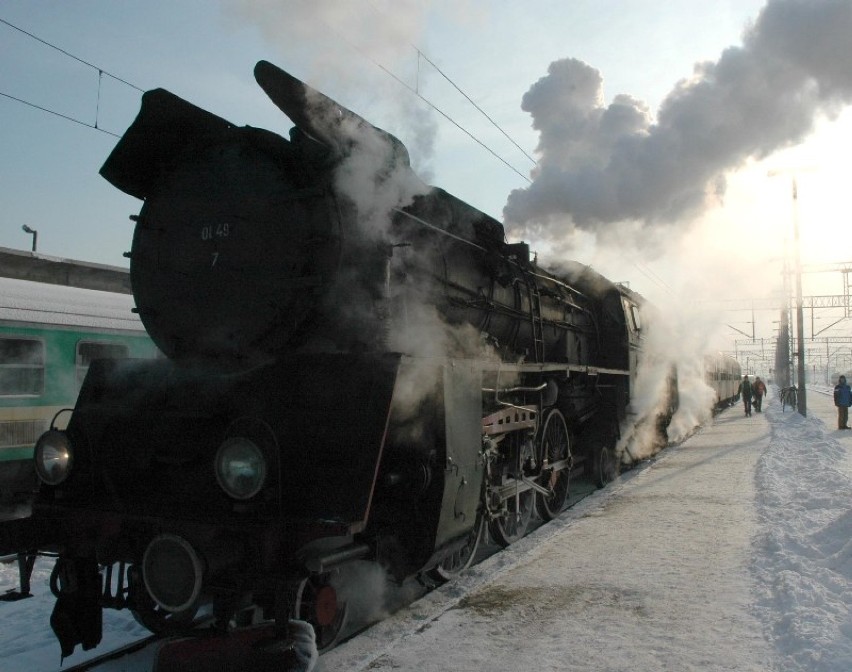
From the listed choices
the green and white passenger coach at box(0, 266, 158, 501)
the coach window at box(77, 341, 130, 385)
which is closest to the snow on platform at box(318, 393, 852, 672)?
the green and white passenger coach at box(0, 266, 158, 501)

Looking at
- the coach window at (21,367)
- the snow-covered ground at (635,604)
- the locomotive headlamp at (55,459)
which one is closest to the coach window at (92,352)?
the coach window at (21,367)

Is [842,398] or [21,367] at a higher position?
[21,367]

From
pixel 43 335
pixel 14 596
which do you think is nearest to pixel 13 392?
pixel 43 335

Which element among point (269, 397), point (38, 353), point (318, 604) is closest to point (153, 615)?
point (318, 604)

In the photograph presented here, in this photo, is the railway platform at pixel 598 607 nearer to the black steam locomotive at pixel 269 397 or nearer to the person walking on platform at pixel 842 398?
the black steam locomotive at pixel 269 397

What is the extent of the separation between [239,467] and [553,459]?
14.5 feet

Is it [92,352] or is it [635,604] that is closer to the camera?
[635,604]

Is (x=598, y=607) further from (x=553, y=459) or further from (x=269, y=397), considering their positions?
(x=553, y=459)

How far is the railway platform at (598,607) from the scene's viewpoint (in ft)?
11.7

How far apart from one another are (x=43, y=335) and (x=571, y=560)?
6.85m

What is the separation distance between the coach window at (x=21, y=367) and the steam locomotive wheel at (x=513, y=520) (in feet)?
19.5

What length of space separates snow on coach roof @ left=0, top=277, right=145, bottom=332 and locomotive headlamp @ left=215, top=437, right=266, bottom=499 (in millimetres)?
6286

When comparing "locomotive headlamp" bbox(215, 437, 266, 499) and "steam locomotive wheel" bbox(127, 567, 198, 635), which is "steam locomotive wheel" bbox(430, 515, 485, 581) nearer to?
"steam locomotive wheel" bbox(127, 567, 198, 635)

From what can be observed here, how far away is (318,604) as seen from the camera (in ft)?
10.6
